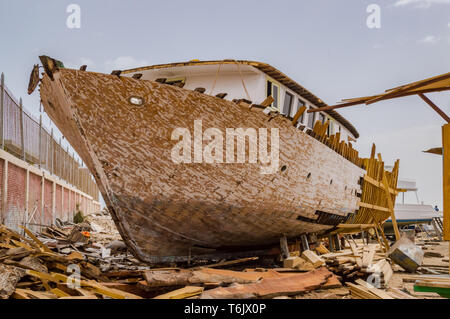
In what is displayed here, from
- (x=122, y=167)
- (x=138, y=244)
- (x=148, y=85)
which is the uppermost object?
(x=148, y=85)

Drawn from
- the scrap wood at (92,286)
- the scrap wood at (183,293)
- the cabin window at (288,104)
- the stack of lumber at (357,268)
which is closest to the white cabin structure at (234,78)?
the cabin window at (288,104)

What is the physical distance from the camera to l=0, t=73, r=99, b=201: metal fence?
10084mm

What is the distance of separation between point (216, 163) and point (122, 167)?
148 cm

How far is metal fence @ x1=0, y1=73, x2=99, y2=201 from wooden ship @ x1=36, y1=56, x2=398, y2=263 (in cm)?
416

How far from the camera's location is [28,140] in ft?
41.5

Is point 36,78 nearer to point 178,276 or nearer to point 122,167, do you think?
point 122,167

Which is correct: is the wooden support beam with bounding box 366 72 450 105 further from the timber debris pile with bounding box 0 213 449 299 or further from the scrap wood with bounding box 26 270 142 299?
the scrap wood with bounding box 26 270 142 299

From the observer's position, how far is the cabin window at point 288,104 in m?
8.48

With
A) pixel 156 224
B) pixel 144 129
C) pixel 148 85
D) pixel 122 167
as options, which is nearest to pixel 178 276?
pixel 156 224

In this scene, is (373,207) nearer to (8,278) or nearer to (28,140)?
(8,278)

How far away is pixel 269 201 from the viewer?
6691mm

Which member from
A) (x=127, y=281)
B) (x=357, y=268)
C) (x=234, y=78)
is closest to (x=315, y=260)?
(x=357, y=268)

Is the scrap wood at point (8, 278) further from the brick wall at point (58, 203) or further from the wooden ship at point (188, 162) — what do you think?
the brick wall at point (58, 203)
